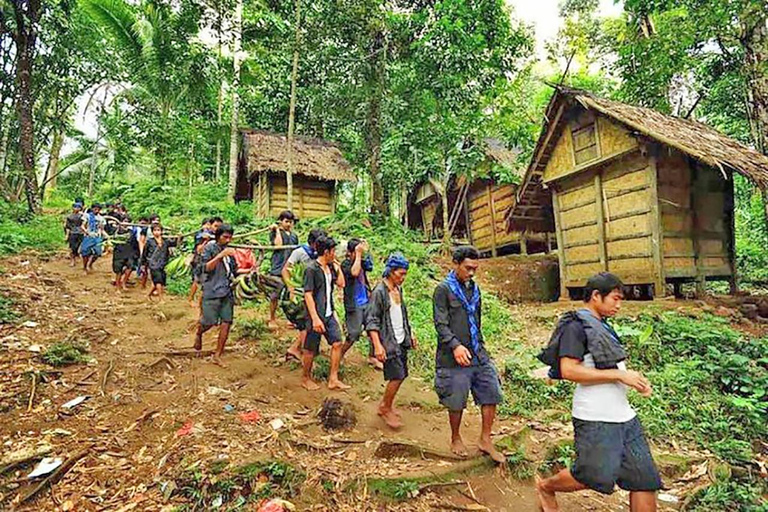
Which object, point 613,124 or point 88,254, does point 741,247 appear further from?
point 88,254

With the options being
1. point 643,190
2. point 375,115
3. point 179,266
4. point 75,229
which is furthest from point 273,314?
point 375,115

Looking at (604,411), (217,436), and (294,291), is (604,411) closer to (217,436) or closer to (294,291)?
(217,436)

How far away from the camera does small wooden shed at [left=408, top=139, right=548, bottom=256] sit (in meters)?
15.9

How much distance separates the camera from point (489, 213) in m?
17.8

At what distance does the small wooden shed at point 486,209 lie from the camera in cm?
1591

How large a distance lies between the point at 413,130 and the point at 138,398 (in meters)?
10.5

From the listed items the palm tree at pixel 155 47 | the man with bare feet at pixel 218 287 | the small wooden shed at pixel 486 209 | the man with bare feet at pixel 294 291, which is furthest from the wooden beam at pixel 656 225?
the palm tree at pixel 155 47

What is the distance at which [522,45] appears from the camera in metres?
13.0

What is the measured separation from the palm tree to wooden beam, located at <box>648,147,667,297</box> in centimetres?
1725

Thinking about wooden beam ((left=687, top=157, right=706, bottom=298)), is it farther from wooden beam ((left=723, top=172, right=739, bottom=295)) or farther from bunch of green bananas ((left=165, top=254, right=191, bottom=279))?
bunch of green bananas ((left=165, top=254, right=191, bottom=279))

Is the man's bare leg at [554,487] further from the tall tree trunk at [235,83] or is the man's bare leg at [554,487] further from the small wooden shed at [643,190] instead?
the tall tree trunk at [235,83]

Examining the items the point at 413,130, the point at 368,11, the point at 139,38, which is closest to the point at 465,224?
the point at 413,130

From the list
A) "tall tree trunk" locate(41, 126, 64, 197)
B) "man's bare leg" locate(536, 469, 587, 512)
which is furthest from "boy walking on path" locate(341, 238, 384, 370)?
"tall tree trunk" locate(41, 126, 64, 197)

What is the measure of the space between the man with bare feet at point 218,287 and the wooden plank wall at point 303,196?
12453mm
